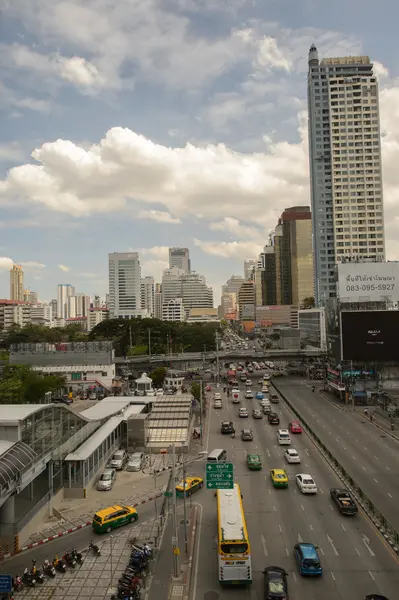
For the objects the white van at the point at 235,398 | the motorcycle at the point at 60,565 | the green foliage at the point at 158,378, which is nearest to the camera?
the motorcycle at the point at 60,565

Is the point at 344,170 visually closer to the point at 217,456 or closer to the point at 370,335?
the point at 370,335

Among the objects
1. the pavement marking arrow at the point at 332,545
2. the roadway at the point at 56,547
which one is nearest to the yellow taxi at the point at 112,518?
the roadway at the point at 56,547

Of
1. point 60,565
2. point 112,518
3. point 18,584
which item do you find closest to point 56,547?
point 60,565

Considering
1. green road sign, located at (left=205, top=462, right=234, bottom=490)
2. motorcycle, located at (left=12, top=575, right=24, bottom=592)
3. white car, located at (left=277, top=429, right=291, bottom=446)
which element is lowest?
white car, located at (left=277, top=429, right=291, bottom=446)

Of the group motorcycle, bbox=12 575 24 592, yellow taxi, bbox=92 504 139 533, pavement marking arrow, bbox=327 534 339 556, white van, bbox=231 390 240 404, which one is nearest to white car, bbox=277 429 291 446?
pavement marking arrow, bbox=327 534 339 556

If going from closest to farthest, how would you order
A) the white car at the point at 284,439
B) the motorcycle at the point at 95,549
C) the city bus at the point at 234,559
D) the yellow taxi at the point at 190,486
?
the city bus at the point at 234,559, the motorcycle at the point at 95,549, the yellow taxi at the point at 190,486, the white car at the point at 284,439

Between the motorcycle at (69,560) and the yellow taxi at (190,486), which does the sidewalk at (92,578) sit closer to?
the motorcycle at (69,560)

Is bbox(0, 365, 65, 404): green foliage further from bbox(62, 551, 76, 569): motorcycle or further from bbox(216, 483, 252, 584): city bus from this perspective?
bbox(216, 483, 252, 584): city bus
